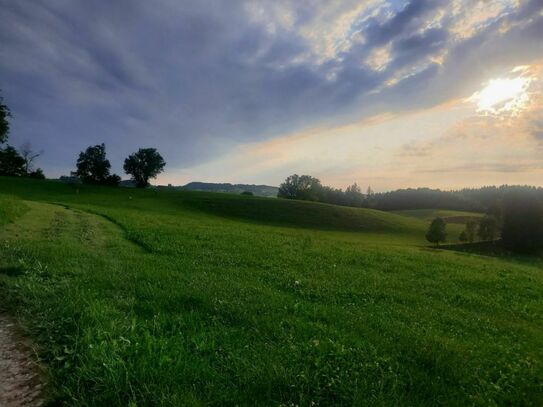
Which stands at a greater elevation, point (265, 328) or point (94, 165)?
point (94, 165)

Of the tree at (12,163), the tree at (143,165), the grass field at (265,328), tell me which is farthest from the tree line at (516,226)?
the tree at (12,163)

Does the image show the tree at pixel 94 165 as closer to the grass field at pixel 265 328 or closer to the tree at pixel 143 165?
the tree at pixel 143 165

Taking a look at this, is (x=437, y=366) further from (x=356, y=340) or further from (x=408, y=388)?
(x=356, y=340)

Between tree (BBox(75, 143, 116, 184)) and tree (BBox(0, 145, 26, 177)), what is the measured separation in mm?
19557

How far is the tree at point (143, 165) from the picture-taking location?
11844 centimetres

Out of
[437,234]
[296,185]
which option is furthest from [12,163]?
[437,234]

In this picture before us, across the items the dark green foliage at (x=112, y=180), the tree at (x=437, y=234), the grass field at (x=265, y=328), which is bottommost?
the tree at (x=437, y=234)

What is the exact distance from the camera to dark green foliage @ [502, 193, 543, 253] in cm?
7169

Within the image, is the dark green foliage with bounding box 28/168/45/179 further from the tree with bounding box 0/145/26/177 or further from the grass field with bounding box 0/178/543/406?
the grass field with bounding box 0/178/543/406

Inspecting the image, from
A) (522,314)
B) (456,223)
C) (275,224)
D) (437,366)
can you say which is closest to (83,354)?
(437,366)

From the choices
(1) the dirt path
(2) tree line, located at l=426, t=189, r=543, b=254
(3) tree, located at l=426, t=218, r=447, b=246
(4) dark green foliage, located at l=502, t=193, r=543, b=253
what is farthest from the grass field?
(4) dark green foliage, located at l=502, t=193, r=543, b=253

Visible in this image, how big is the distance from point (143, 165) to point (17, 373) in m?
122

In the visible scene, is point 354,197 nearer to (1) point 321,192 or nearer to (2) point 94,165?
(1) point 321,192

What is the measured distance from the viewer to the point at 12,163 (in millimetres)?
110125
